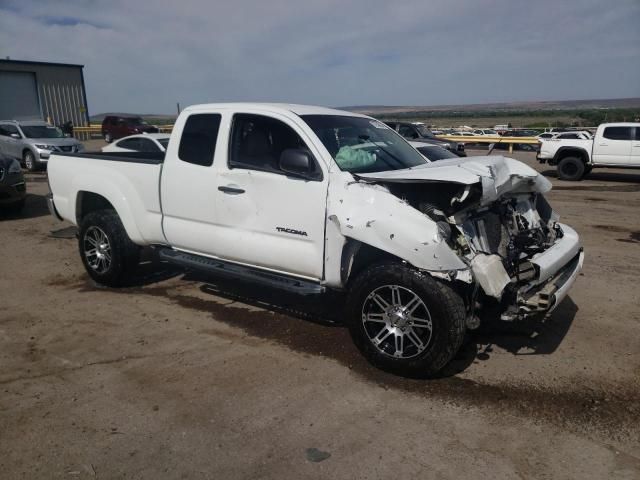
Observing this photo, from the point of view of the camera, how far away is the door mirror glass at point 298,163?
409 centimetres

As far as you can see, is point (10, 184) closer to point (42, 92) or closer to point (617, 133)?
point (617, 133)

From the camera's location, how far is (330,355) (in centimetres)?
433

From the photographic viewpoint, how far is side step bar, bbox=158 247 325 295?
14.2ft

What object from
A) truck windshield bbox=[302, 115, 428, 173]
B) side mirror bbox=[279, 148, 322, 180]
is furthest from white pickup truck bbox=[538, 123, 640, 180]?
side mirror bbox=[279, 148, 322, 180]

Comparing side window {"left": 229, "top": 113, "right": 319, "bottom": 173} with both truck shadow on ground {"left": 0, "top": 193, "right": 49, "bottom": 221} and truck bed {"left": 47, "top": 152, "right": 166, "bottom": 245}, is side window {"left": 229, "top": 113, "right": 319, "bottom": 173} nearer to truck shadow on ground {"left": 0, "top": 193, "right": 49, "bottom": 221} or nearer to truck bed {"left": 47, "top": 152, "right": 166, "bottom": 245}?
truck bed {"left": 47, "top": 152, "right": 166, "bottom": 245}

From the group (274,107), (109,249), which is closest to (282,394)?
(274,107)

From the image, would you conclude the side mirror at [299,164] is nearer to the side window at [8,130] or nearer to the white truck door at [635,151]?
the white truck door at [635,151]

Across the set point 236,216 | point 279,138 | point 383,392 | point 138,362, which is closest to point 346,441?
point 383,392

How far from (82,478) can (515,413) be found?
8.76 ft

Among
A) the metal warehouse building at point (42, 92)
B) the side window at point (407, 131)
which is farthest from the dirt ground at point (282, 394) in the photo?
the metal warehouse building at point (42, 92)

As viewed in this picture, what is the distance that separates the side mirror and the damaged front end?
46cm

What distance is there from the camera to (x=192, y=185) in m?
4.95

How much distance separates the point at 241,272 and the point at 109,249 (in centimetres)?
195

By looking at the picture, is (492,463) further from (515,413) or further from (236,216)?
(236,216)
